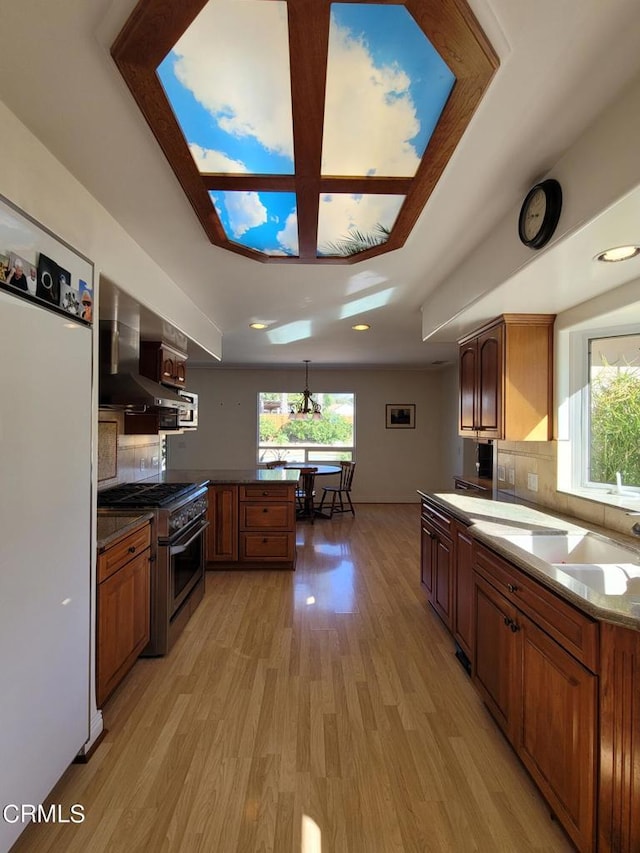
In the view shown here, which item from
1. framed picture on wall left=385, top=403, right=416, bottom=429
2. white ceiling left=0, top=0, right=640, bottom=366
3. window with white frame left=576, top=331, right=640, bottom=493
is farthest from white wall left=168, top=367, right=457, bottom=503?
window with white frame left=576, top=331, right=640, bottom=493

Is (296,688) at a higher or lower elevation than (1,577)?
lower

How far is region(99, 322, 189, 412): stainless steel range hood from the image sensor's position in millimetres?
2695

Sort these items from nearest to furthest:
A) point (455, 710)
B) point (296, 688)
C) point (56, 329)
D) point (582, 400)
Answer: point (56, 329) → point (455, 710) → point (296, 688) → point (582, 400)

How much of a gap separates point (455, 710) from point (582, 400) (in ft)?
6.12

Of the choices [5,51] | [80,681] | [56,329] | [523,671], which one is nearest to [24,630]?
[80,681]

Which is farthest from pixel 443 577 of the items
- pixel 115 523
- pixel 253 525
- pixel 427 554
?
pixel 115 523

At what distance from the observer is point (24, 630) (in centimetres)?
138

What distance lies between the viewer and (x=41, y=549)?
147 centimetres

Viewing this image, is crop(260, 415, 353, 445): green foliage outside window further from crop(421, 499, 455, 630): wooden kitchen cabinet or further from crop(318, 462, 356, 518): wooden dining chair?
crop(421, 499, 455, 630): wooden kitchen cabinet

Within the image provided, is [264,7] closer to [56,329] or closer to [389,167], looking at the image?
[389,167]

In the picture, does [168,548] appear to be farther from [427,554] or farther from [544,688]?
[544,688]

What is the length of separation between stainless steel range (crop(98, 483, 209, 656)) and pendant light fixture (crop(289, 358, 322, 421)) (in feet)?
12.2

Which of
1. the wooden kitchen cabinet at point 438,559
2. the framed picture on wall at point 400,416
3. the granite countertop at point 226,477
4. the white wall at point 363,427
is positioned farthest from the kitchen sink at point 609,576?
the framed picture on wall at point 400,416

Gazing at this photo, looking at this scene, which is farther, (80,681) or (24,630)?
(80,681)
